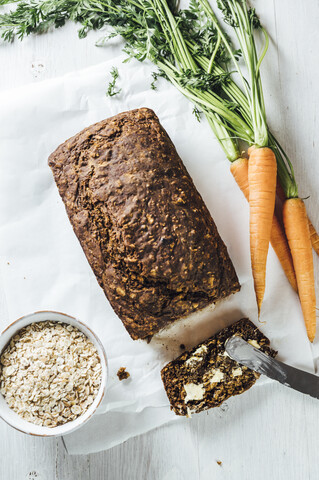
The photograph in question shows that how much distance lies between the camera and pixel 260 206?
2.41 meters

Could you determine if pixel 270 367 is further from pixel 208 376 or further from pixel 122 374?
pixel 122 374

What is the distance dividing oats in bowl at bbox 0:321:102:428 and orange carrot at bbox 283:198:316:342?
1.19m

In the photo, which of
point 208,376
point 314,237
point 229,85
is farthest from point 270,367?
point 229,85

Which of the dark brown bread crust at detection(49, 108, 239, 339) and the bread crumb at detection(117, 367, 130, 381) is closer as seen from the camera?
the dark brown bread crust at detection(49, 108, 239, 339)

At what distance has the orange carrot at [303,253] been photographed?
2.46 meters

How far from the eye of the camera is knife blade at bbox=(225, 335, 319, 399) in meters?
2.37

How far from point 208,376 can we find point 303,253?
867 millimetres

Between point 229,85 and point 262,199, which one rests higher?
point 229,85

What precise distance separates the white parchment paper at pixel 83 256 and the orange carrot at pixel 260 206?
0.43 feet

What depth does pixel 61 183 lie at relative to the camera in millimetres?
2355

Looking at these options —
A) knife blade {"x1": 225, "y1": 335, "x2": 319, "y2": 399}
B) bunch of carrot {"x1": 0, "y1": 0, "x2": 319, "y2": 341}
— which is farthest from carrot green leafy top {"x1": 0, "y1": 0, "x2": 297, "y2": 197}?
knife blade {"x1": 225, "y1": 335, "x2": 319, "y2": 399}

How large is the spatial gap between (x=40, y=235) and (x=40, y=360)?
2.36ft

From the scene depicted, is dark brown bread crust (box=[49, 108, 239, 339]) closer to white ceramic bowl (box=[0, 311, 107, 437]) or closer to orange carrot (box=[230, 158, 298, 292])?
white ceramic bowl (box=[0, 311, 107, 437])

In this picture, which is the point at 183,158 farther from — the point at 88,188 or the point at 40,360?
the point at 40,360
